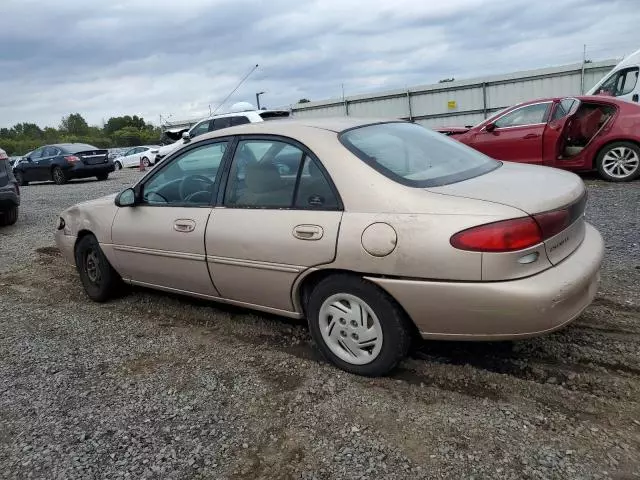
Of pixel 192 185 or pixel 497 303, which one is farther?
pixel 192 185

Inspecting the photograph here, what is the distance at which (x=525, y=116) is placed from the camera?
382 inches

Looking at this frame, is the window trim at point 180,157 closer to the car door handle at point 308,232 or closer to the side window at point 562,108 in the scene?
the car door handle at point 308,232

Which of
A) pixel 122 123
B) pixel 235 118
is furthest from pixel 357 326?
pixel 122 123

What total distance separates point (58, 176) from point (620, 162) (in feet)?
52.2

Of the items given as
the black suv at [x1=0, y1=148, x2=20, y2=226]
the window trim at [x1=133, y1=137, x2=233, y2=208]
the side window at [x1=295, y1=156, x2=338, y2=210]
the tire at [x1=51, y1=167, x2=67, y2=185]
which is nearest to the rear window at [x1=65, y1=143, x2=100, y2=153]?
the tire at [x1=51, y1=167, x2=67, y2=185]

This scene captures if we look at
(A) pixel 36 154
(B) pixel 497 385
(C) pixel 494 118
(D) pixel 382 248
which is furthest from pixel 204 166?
(A) pixel 36 154

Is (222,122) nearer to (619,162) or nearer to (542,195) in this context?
(619,162)

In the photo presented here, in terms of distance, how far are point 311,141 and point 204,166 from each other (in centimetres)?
97

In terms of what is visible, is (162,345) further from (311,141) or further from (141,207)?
(311,141)

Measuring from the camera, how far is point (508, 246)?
2.61 meters

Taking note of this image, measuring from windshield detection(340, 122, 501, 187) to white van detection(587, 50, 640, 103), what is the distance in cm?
1053

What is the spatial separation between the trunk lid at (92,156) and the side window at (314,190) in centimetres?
1599

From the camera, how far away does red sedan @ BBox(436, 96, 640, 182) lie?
8.92 meters

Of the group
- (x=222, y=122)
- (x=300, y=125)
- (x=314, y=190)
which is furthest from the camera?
(x=222, y=122)
